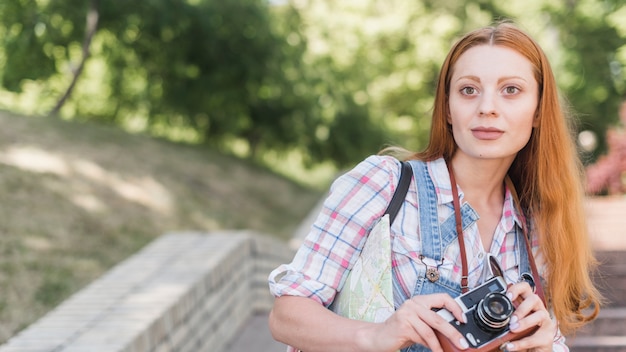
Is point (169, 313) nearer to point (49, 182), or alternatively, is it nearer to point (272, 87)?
point (49, 182)

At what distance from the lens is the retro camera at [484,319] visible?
1621 millimetres

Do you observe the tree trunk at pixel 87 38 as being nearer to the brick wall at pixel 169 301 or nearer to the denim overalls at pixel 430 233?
the brick wall at pixel 169 301

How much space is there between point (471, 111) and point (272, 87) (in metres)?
12.1

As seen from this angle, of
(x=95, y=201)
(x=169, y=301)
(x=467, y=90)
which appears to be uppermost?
(x=467, y=90)

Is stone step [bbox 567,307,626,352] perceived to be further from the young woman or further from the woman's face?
the woman's face

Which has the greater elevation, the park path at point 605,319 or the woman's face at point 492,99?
the woman's face at point 492,99

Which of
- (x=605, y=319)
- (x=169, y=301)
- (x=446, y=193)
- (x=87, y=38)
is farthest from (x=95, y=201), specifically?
(x=446, y=193)

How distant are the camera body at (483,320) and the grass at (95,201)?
339 cm

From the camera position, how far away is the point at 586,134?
609 inches

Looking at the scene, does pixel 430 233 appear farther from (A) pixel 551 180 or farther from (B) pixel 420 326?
(A) pixel 551 180

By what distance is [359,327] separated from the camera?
1.71 metres

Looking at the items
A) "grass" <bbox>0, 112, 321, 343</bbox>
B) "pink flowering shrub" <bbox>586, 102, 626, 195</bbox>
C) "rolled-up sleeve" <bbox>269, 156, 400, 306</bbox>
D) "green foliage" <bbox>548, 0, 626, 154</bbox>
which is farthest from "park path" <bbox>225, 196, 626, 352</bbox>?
"green foliage" <bbox>548, 0, 626, 154</bbox>

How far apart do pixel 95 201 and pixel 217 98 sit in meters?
6.35

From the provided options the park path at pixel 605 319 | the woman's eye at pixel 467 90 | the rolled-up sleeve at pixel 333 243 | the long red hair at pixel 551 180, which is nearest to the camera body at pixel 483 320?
the rolled-up sleeve at pixel 333 243
